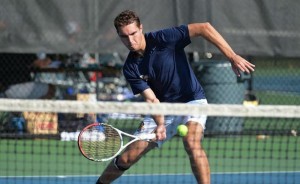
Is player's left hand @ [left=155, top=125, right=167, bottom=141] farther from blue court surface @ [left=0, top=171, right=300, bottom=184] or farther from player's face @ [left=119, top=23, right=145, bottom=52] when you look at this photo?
blue court surface @ [left=0, top=171, right=300, bottom=184]

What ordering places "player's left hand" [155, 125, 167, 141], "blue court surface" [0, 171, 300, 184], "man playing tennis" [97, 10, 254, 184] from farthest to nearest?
"blue court surface" [0, 171, 300, 184]
"man playing tennis" [97, 10, 254, 184]
"player's left hand" [155, 125, 167, 141]

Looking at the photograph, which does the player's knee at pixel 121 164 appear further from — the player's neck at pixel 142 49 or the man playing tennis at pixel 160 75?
the player's neck at pixel 142 49

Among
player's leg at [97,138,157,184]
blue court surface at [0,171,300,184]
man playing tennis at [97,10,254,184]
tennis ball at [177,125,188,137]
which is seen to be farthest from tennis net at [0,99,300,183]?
player's leg at [97,138,157,184]

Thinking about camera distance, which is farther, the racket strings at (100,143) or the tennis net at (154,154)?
the tennis net at (154,154)

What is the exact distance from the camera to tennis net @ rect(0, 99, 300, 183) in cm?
657

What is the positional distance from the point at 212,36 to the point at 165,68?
395 mm

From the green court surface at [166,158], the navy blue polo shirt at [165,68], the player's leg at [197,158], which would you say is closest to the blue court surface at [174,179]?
the green court surface at [166,158]

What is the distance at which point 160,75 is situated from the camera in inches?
197

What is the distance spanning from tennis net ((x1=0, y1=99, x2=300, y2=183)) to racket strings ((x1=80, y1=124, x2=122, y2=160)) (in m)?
0.44

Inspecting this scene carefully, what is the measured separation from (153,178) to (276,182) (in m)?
1.01

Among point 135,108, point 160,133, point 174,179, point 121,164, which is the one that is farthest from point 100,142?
point 174,179

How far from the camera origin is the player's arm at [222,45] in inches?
179

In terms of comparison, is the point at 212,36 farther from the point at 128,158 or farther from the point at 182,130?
the point at 128,158

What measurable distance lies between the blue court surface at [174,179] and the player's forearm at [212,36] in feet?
5.79
